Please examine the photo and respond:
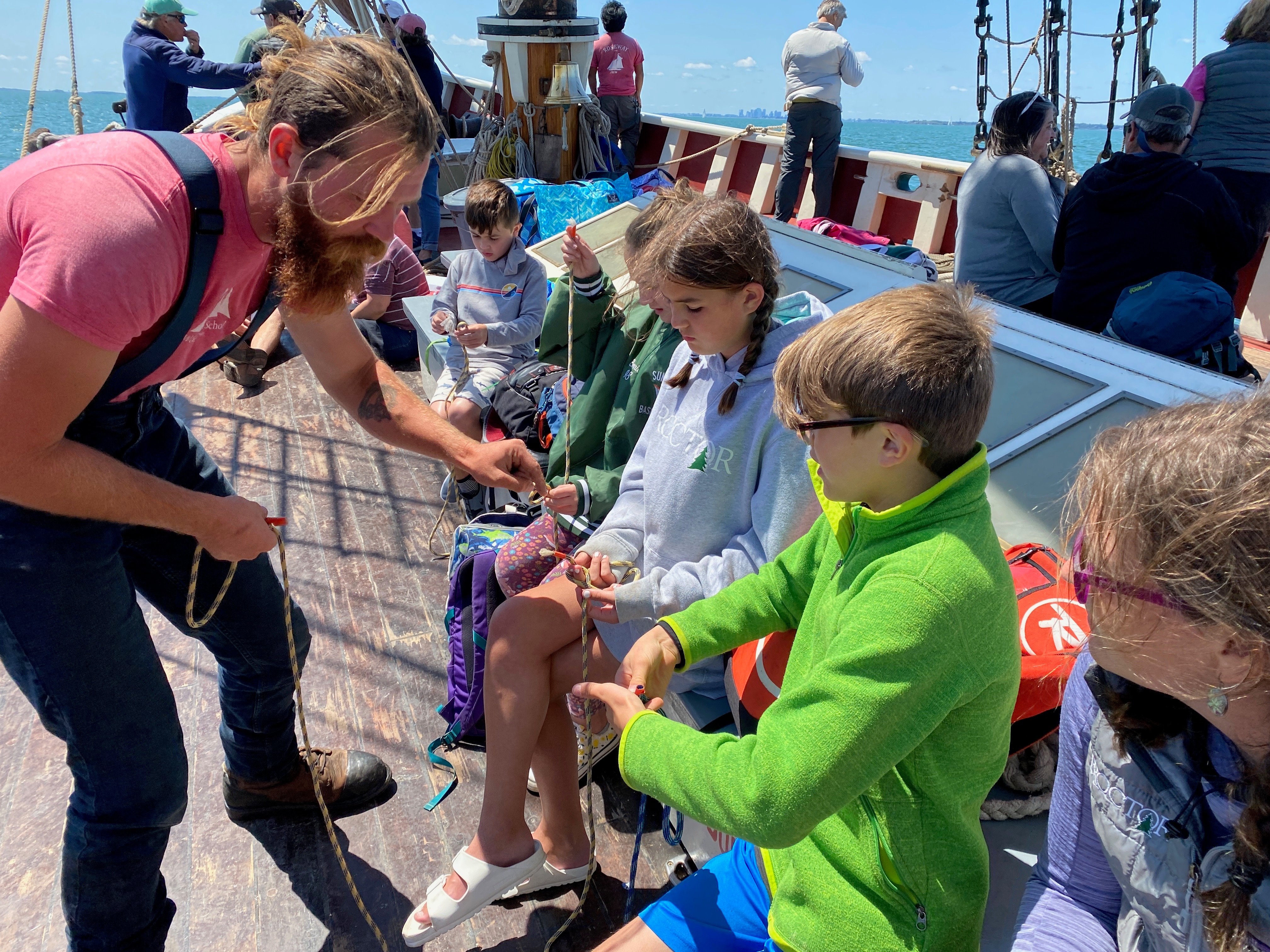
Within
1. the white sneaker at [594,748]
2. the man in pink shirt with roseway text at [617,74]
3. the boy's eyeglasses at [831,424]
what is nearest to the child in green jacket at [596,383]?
the white sneaker at [594,748]

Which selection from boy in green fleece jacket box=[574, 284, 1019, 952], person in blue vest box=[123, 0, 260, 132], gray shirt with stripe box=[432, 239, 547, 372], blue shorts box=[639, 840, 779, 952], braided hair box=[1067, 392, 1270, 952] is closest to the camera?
braided hair box=[1067, 392, 1270, 952]

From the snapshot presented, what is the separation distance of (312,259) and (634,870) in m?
1.33

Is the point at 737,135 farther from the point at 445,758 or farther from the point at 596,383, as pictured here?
the point at 445,758

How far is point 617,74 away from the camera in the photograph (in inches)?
294

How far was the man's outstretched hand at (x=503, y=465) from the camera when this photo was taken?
2041mm

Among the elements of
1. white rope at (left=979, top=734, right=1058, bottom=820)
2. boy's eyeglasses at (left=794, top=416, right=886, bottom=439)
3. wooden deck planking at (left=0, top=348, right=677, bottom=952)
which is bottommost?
wooden deck planking at (left=0, top=348, right=677, bottom=952)

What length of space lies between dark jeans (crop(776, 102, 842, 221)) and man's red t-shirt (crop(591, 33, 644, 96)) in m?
1.70

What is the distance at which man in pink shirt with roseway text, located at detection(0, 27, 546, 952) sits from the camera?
129 cm

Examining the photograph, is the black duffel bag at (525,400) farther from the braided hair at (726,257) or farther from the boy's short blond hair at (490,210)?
the braided hair at (726,257)

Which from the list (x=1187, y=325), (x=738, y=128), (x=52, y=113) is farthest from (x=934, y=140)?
(x=52, y=113)

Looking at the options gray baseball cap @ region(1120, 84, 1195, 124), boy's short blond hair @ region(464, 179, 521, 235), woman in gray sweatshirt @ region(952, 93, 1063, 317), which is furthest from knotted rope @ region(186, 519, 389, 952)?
gray baseball cap @ region(1120, 84, 1195, 124)

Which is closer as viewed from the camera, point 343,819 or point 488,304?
point 343,819

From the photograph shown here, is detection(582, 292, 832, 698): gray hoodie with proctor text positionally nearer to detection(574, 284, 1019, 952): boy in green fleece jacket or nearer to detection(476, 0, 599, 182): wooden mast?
detection(574, 284, 1019, 952): boy in green fleece jacket

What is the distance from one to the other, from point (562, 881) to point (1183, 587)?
1.54 metres
